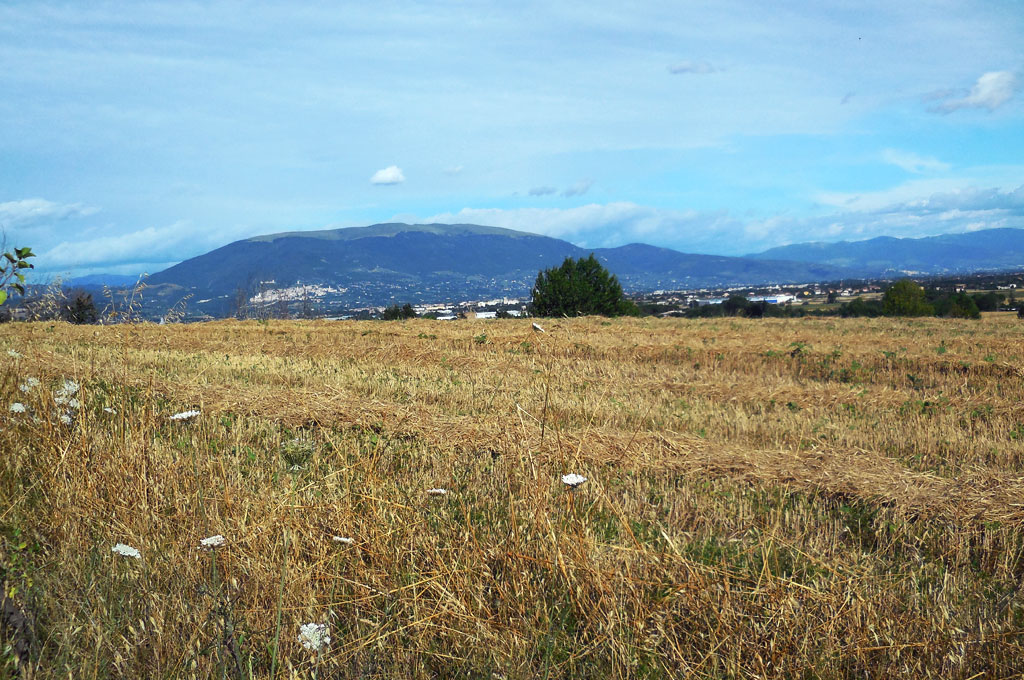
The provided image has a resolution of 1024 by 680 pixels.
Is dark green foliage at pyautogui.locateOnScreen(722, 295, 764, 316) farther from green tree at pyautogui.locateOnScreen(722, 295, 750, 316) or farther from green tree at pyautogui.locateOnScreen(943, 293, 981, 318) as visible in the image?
green tree at pyautogui.locateOnScreen(943, 293, 981, 318)

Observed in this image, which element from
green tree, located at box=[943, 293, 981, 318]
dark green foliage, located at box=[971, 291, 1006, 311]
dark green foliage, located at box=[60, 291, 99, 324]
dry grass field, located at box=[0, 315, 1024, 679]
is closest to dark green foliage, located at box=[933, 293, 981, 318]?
green tree, located at box=[943, 293, 981, 318]

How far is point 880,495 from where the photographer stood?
6531mm

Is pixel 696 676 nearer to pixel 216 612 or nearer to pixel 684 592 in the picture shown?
pixel 684 592

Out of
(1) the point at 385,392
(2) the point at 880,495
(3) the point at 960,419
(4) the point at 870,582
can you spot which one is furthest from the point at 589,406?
(4) the point at 870,582

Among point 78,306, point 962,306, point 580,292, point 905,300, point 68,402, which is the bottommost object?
point 962,306

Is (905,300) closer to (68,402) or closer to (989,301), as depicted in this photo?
(989,301)

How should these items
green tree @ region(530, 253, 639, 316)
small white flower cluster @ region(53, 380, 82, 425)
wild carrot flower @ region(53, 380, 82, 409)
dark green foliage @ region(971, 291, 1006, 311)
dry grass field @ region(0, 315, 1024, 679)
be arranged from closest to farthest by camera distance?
dry grass field @ region(0, 315, 1024, 679), small white flower cluster @ region(53, 380, 82, 425), wild carrot flower @ region(53, 380, 82, 409), green tree @ region(530, 253, 639, 316), dark green foliage @ region(971, 291, 1006, 311)

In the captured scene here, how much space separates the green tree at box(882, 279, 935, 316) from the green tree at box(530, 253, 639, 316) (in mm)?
36275

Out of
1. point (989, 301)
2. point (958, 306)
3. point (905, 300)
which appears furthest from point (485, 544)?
point (905, 300)

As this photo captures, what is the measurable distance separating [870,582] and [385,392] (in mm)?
9514

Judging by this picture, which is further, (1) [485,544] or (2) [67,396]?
(2) [67,396]

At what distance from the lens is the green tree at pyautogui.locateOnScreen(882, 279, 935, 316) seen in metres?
88.5

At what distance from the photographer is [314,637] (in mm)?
3283

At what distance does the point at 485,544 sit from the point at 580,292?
72338mm
